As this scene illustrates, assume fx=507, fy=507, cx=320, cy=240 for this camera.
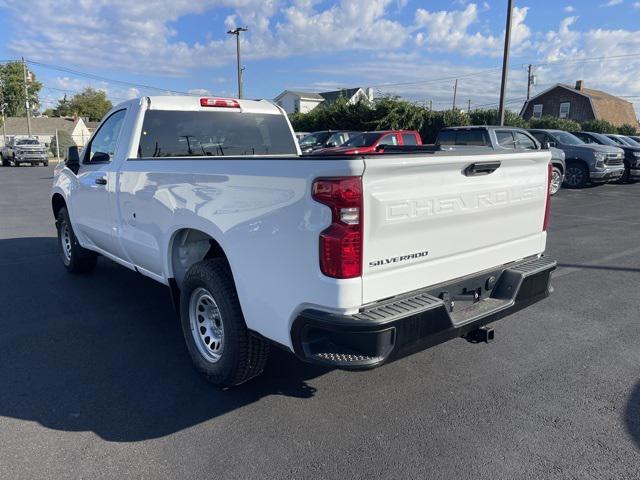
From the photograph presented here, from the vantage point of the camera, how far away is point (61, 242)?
6703 mm

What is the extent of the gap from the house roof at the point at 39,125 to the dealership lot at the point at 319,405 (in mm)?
83533

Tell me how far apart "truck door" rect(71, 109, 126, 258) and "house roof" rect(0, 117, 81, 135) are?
8210cm

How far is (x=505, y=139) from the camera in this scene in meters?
12.5

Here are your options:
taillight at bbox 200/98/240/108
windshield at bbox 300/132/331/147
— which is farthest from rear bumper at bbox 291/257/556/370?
windshield at bbox 300/132/331/147

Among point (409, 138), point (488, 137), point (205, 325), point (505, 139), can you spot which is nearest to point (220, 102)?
point (205, 325)

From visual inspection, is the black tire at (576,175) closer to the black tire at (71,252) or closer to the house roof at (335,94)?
the black tire at (71,252)

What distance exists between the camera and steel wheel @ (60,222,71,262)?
21.3 ft

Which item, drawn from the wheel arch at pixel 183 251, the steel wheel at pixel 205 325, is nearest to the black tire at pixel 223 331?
the steel wheel at pixel 205 325

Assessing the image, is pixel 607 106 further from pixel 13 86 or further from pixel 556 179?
pixel 13 86

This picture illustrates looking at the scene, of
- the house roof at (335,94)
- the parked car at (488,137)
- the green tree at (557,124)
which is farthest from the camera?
the house roof at (335,94)

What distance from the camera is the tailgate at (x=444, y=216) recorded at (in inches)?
104

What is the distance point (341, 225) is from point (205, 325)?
1696mm

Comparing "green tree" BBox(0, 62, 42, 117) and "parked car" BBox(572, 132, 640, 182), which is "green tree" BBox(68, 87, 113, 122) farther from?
"parked car" BBox(572, 132, 640, 182)

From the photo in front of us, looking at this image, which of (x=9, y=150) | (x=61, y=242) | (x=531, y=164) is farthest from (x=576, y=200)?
(x=9, y=150)
